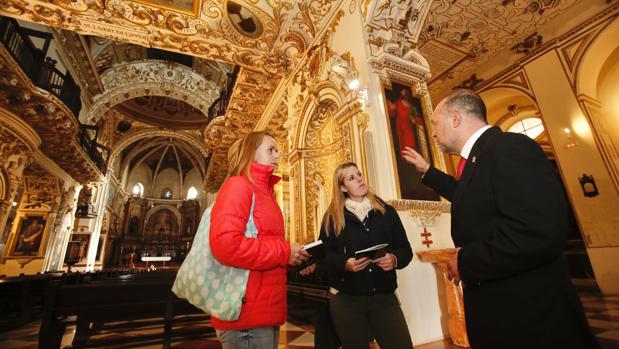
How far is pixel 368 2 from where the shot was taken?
153 inches

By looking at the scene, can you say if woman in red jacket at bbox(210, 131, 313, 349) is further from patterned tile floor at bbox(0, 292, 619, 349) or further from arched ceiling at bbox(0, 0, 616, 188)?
arched ceiling at bbox(0, 0, 616, 188)

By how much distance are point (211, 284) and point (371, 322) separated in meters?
1.06

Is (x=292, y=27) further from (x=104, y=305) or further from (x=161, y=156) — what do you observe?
(x=161, y=156)

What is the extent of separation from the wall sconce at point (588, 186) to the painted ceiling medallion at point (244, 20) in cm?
713

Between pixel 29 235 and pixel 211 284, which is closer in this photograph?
pixel 211 284

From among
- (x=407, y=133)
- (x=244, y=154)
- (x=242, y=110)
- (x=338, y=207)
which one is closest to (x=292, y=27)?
(x=242, y=110)

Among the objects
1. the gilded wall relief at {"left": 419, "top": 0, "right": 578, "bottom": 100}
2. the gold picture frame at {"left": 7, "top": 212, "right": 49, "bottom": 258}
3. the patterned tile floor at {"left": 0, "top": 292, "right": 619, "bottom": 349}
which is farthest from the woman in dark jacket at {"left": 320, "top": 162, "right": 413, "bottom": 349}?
the gold picture frame at {"left": 7, "top": 212, "right": 49, "bottom": 258}

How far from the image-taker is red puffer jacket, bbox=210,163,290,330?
1035mm

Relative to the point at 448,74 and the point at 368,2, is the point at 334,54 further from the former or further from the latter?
the point at 448,74

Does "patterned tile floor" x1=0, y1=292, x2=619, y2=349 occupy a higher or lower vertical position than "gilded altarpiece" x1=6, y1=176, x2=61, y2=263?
lower

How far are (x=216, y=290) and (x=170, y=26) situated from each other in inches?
220

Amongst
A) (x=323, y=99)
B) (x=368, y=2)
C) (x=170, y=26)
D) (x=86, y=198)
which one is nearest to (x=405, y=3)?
(x=368, y=2)

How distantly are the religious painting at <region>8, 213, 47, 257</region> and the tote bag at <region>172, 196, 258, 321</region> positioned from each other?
13589 millimetres

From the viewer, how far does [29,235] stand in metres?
10.2
